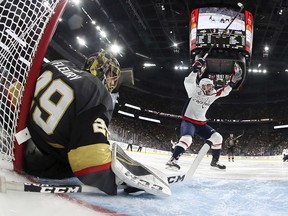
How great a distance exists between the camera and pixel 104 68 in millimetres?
1088

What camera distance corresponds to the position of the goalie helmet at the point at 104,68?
1.08 metres

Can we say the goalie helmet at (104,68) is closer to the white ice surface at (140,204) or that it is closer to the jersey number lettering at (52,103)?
the jersey number lettering at (52,103)

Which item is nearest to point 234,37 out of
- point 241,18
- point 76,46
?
point 241,18

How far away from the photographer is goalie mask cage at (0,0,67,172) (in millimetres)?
830

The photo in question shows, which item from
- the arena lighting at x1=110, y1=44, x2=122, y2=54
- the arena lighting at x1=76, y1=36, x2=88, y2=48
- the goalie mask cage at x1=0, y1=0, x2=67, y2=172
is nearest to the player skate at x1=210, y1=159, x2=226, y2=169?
the goalie mask cage at x1=0, y1=0, x2=67, y2=172

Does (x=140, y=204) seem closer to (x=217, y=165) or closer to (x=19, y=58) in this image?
(x=19, y=58)

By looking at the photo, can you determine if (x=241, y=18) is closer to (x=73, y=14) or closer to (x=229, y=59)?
(x=229, y=59)

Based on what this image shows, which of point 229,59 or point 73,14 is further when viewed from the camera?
point 73,14

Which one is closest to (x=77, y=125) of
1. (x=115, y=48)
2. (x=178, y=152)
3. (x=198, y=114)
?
(x=178, y=152)

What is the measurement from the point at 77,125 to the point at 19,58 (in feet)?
0.96

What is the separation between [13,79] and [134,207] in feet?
1.65

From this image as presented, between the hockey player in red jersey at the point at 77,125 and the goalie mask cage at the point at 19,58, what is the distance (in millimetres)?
32

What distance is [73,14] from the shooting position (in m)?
9.12

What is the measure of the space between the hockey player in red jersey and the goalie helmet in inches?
7.6
